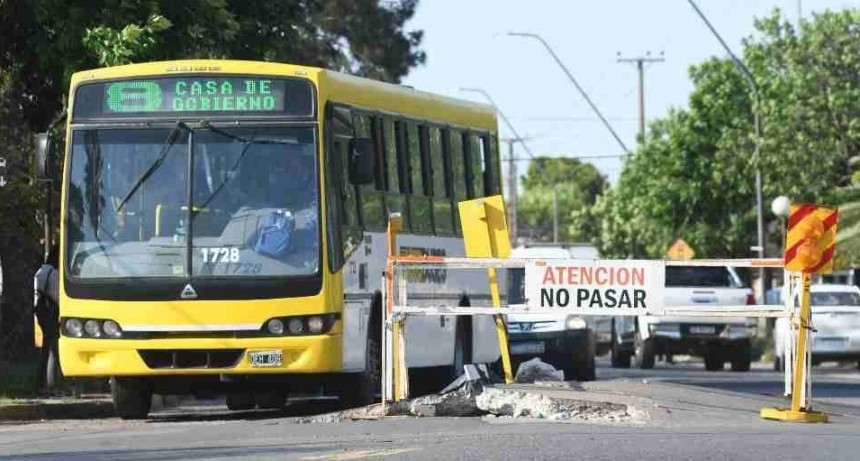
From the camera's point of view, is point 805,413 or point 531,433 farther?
point 805,413

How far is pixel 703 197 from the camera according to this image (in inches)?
2549

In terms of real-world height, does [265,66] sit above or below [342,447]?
above

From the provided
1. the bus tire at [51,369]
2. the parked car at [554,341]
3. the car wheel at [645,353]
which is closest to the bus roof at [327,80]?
the bus tire at [51,369]

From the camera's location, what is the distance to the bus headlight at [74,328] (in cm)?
1833

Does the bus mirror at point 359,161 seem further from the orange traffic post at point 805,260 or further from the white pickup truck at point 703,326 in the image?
the white pickup truck at point 703,326

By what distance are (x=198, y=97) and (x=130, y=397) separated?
2.85 meters

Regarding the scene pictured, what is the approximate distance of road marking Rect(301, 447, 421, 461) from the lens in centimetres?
1299

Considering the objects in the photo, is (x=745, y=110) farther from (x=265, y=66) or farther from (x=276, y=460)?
(x=276, y=460)

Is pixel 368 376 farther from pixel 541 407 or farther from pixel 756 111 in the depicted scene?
pixel 756 111

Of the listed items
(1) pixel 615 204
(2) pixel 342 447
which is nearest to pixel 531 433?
(2) pixel 342 447

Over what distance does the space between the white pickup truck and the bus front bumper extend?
59.3 feet

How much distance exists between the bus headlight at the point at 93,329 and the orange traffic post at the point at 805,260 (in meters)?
5.78

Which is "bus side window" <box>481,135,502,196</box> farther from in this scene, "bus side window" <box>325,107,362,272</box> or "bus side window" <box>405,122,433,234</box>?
"bus side window" <box>325,107,362,272</box>

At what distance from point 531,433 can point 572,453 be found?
6.10 feet
